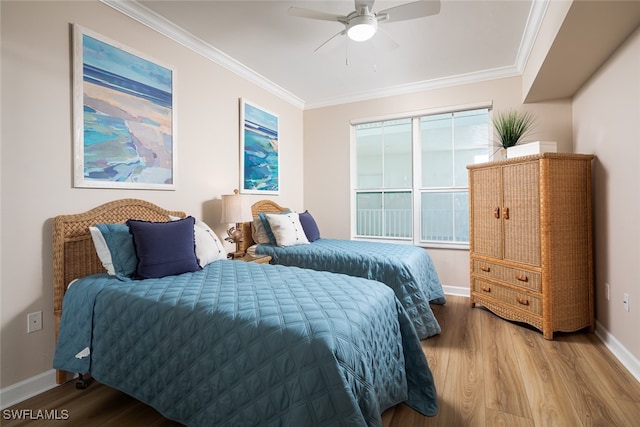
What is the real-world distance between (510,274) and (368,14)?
2537mm

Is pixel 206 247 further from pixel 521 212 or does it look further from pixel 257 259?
pixel 521 212

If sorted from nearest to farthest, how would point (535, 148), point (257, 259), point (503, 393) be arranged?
point (503, 393)
point (535, 148)
point (257, 259)

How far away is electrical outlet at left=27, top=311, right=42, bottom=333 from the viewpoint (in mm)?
1870

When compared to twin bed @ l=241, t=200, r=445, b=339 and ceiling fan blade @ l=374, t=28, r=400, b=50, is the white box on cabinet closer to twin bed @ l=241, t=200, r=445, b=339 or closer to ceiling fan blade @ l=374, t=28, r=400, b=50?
twin bed @ l=241, t=200, r=445, b=339

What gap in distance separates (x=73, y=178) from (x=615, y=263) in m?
3.92

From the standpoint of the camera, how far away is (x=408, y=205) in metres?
4.16

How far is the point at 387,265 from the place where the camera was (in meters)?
2.71

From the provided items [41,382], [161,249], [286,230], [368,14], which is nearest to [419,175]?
[286,230]

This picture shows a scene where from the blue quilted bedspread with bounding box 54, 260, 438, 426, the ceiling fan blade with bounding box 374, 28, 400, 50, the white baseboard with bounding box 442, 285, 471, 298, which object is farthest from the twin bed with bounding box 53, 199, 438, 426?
the white baseboard with bounding box 442, 285, 471, 298

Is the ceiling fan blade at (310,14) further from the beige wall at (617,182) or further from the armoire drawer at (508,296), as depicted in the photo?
the armoire drawer at (508,296)

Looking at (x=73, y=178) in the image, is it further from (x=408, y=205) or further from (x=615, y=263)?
(x=615, y=263)

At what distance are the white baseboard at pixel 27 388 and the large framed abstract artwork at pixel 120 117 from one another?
1.22 m

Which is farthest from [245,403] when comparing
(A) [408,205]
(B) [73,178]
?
(A) [408,205]

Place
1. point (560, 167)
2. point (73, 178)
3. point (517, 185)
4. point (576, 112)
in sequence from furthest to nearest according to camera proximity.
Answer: point (576, 112)
point (517, 185)
point (560, 167)
point (73, 178)
